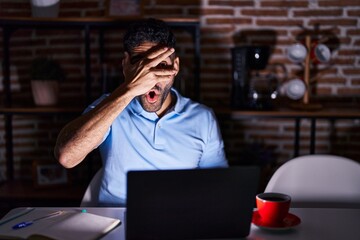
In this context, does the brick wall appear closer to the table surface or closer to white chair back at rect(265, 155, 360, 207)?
white chair back at rect(265, 155, 360, 207)

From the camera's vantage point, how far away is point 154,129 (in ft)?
5.63

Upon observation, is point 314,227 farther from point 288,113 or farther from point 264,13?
point 264,13

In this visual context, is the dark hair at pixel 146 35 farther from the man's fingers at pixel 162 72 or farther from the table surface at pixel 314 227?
the table surface at pixel 314 227

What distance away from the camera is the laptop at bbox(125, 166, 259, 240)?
1.02m

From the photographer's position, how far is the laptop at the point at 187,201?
40.2 inches

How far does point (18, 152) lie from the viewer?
2.86m

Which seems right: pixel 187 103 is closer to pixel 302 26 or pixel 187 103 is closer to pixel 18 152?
pixel 302 26

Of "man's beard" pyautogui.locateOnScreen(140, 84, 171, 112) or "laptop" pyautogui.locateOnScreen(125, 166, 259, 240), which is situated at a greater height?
"man's beard" pyautogui.locateOnScreen(140, 84, 171, 112)

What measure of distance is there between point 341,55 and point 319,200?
133 cm

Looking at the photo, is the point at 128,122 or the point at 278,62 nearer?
the point at 128,122

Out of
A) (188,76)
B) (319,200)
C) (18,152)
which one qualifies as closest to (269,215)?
(319,200)

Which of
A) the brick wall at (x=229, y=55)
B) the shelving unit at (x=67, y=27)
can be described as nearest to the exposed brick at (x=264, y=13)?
the brick wall at (x=229, y=55)

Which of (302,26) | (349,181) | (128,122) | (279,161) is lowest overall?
(279,161)

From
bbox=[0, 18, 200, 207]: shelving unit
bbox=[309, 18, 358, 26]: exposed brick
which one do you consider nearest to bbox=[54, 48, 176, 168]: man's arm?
bbox=[0, 18, 200, 207]: shelving unit
